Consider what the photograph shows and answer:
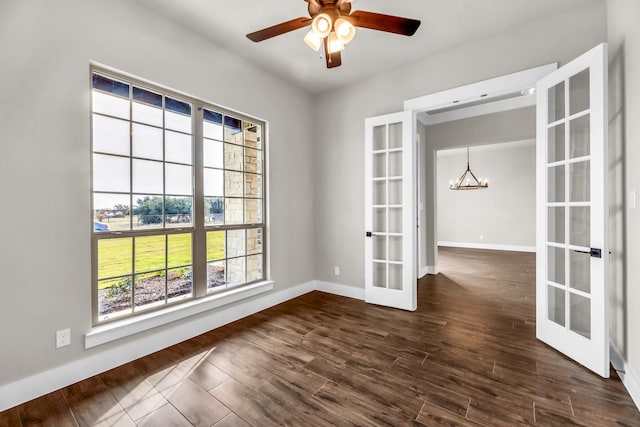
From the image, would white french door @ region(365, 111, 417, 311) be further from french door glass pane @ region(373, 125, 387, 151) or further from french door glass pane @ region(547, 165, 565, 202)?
french door glass pane @ region(547, 165, 565, 202)

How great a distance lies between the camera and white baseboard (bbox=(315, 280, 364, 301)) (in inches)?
153

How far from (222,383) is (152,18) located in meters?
3.03

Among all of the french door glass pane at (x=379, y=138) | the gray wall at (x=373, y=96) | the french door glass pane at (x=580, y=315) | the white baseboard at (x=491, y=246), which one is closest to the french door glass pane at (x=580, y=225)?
the french door glass pane at (x=580, y=315)

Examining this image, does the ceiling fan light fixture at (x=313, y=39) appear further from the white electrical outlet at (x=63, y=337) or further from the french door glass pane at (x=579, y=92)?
the white electrical outlet at (x=63, y=337)

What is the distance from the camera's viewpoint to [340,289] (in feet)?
13.3

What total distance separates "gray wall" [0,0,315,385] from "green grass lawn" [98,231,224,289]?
174 millimetres

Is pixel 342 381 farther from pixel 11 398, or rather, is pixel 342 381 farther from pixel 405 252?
pixel 11 398

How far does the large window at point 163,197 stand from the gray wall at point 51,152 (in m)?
0.14

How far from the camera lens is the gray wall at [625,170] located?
1.82 m

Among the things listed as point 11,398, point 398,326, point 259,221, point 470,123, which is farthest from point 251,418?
point 470,123

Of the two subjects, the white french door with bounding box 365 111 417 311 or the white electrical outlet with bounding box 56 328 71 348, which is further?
the white french door with bounding box 365 111 417 311

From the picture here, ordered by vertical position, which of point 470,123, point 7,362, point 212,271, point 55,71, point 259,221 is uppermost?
point 470,123

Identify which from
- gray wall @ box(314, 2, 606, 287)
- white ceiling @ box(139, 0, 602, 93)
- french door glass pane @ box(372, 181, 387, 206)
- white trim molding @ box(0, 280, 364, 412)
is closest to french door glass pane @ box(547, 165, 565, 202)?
gray wall @ box(314, 2, 606, 287)

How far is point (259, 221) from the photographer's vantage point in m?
3.60
